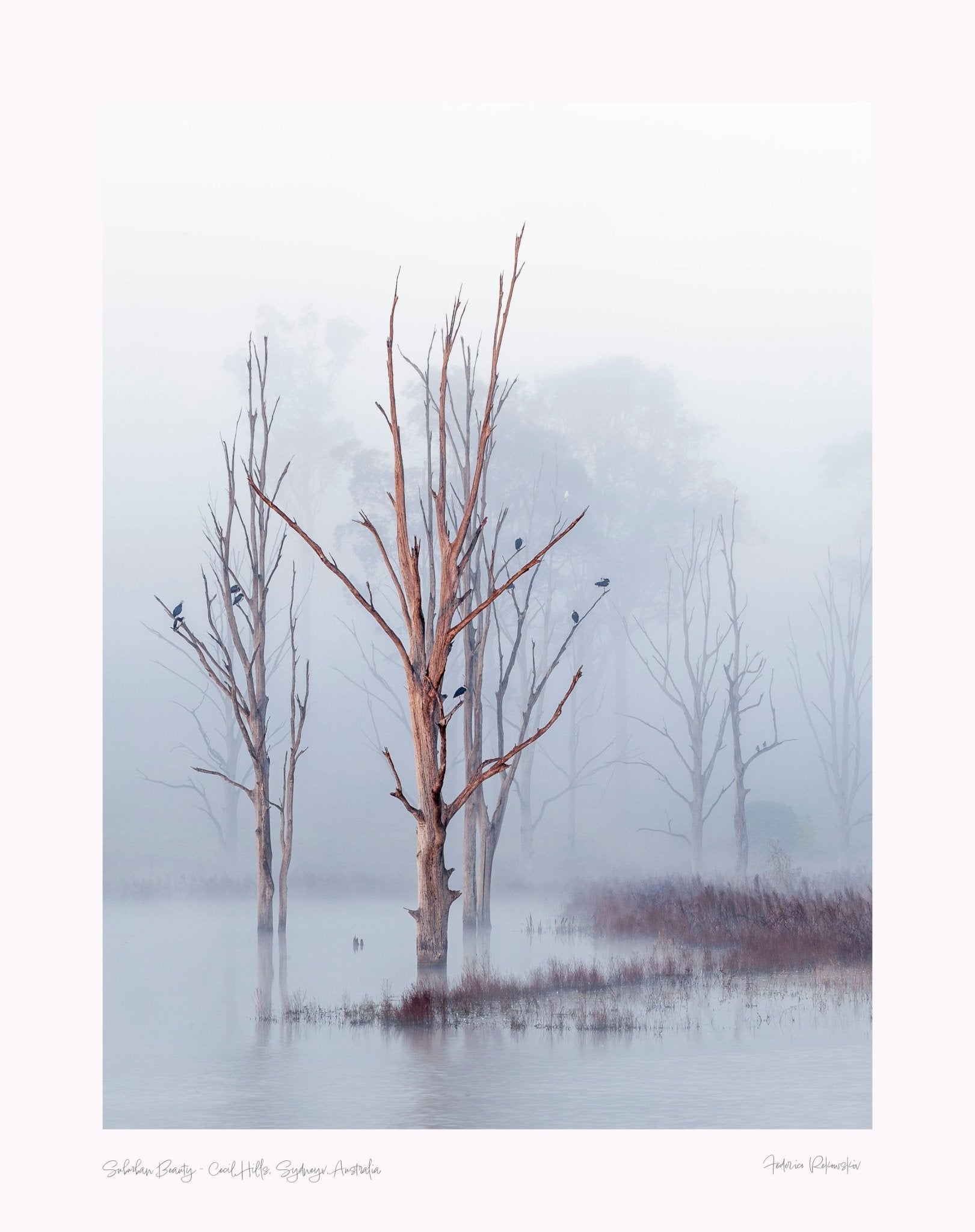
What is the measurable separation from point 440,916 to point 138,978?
90.7 inches

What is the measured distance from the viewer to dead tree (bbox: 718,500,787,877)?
13500mm

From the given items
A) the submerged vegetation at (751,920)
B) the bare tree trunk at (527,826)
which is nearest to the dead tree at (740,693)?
the submerged vegetation at (751,920)

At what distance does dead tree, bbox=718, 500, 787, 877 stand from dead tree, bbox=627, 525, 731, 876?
0.87 ft

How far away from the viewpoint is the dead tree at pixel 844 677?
1475cm

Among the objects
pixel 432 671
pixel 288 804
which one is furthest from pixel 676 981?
pixel 288 804

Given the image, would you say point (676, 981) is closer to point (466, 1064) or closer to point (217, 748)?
point (466, 1064)

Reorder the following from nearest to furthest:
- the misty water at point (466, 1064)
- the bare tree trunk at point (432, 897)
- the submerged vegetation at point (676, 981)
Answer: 1. the misty water at point (466, 1064)
2. the submerged vegetation at point (676, 981)
3. the bare tree trunk at point (432, 897)

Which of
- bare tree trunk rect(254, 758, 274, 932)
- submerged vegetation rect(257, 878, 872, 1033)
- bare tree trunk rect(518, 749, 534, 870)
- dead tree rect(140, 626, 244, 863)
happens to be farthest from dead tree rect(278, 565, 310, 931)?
bare tree trunk rect(518, 749, 534, 870)

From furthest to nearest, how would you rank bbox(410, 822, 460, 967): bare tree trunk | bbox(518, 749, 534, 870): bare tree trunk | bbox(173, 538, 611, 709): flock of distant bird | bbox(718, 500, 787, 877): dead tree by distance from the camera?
bbox(518, 749, 534, 870): bare tree trunk
bbox(718, 500, 787, 877): dead tree
bbox(173, 538, 611, 709): flock of distant bird
bbox(410, 822, 460, 967): bare tree trunk

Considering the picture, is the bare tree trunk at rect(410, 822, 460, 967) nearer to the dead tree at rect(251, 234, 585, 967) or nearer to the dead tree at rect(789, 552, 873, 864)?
the dead tree at rect(251, 234, 585, 967)

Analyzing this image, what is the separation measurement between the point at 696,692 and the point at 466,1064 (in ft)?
27.9

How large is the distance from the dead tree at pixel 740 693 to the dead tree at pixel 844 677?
2.09 feet

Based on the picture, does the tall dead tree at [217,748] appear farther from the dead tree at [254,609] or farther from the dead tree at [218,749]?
the dead tree at [254,609]

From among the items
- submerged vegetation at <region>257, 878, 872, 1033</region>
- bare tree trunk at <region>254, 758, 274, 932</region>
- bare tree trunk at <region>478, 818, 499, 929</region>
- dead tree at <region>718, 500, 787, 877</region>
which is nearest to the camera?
submerged vegetation at <region>257, 878, 872, 1033</region>
